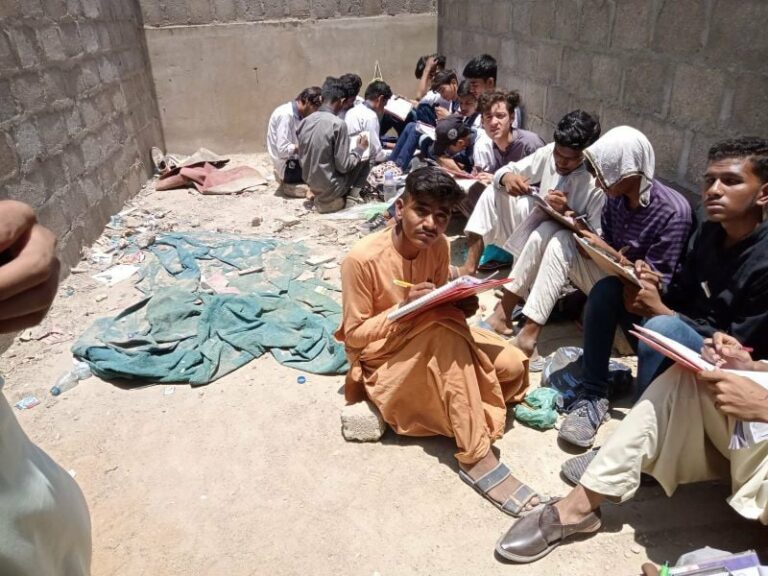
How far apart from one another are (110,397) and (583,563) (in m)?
2.85

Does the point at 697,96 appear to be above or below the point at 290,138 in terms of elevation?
above

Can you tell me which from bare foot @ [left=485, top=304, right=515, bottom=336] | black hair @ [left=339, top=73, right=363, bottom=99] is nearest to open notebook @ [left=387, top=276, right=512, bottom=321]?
bare foot @ [left=485, top=304, right=515, bottom=336]

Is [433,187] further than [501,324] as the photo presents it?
No

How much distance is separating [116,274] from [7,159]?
1.31 metres

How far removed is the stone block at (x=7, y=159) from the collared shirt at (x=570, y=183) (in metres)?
3.72

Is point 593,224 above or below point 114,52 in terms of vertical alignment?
below

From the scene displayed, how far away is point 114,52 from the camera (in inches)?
273

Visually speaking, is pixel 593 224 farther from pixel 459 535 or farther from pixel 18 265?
pixel 18 265

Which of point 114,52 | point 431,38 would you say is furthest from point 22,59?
point 431,38

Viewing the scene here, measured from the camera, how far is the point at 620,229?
10.6ft

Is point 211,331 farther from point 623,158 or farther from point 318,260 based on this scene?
point 623,158

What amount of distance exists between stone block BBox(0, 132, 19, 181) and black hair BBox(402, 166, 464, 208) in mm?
3239

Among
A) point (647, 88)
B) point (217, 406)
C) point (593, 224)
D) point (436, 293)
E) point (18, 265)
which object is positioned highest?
point (18, 265)

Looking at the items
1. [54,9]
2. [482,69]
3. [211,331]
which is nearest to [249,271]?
[211,331]
